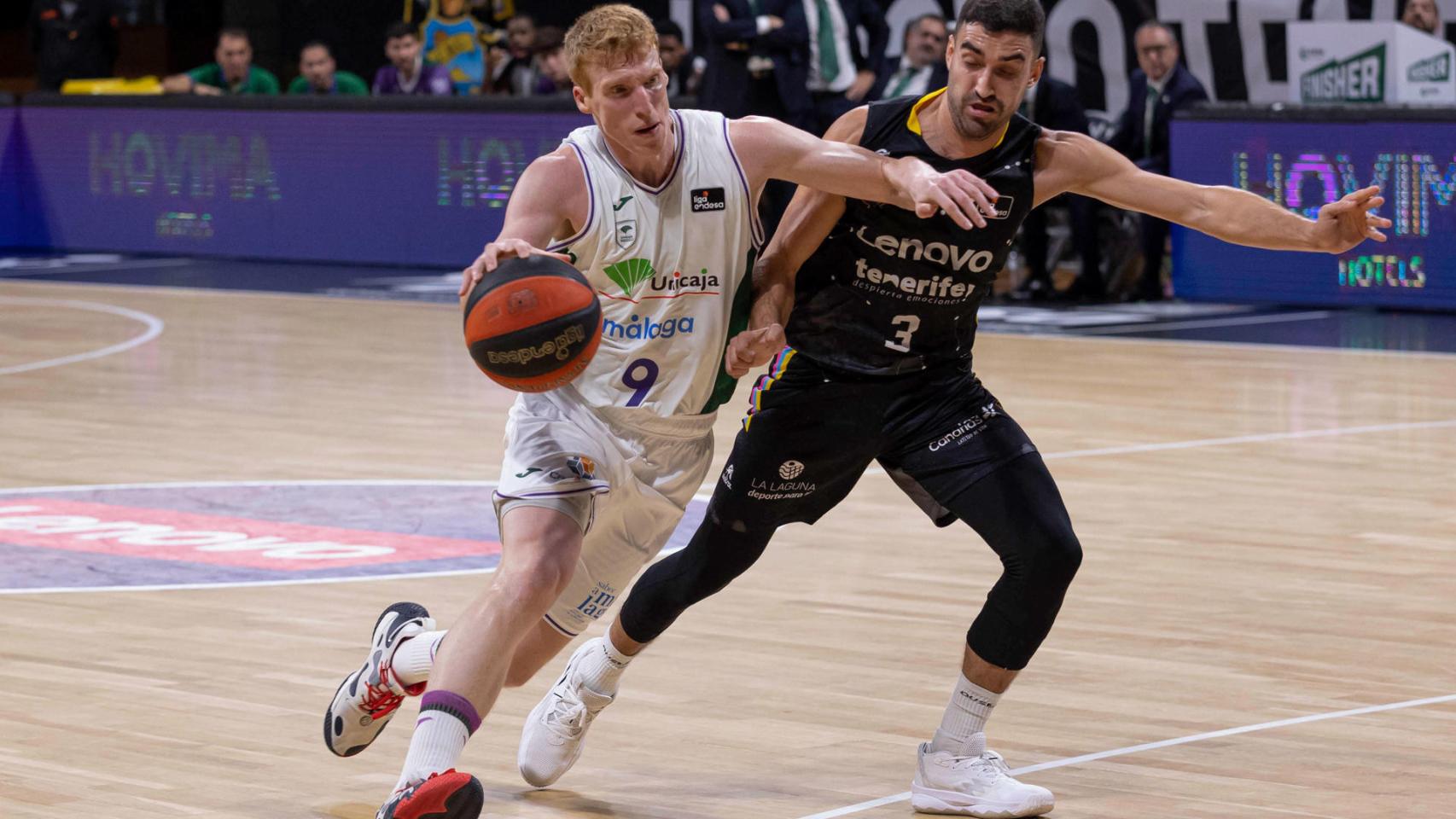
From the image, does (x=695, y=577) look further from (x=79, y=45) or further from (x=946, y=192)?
(x=79, y=45)

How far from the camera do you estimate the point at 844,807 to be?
4.72 m

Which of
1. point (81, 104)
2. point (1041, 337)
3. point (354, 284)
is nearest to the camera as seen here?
point (1041, 337)

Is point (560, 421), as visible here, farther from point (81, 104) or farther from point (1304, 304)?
point (81, 104)

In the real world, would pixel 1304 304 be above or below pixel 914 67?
below

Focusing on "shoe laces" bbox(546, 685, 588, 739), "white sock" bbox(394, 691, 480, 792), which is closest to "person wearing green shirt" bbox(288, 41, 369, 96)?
"shoe laces" bbox(546, 685, 588, 739)

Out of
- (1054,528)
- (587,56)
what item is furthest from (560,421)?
(1054,528)

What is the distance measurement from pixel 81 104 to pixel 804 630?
1430 cm

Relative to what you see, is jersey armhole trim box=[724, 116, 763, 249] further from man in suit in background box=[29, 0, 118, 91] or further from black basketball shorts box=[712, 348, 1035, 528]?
man in suit in background box=[29, 0, 118, 91]

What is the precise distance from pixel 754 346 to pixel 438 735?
1.07m

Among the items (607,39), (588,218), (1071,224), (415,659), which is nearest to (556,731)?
(415,659)

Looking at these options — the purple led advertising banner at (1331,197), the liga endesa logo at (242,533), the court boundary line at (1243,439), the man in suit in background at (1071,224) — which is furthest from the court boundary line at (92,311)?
the purple led advertising banner at (1331,197)

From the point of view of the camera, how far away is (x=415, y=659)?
476 centimetres

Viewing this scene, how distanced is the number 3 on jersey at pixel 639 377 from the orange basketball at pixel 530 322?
43 centimetres

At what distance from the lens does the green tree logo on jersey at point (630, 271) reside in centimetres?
479
